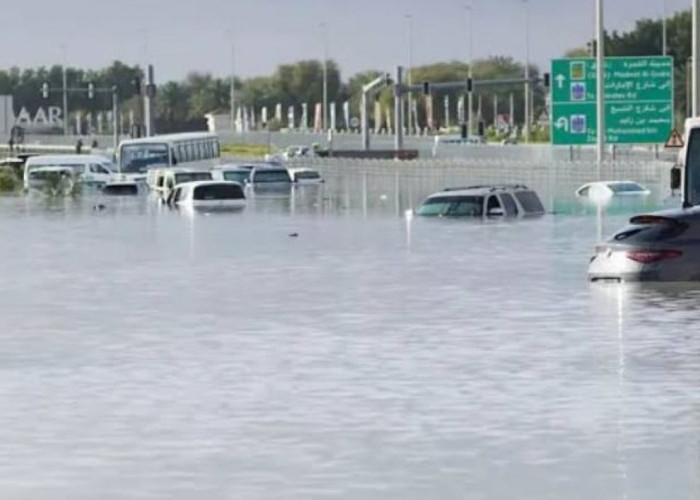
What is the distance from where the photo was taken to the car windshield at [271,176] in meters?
98.0

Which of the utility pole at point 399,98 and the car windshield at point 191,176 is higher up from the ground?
the utility pole at point 399,98

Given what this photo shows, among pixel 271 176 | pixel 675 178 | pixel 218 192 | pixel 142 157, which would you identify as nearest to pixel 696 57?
pixel 218 192

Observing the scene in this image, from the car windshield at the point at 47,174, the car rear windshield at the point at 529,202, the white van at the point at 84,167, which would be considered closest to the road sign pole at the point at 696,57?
the car rear windshield at the point at 529,202

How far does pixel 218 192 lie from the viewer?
77438 mm

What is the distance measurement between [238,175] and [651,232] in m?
66.6

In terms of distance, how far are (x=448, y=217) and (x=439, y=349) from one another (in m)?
40.0

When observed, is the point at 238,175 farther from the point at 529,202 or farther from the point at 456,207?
the point at 456,207

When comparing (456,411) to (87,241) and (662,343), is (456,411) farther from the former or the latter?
(87,241)

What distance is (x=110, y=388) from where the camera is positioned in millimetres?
19781

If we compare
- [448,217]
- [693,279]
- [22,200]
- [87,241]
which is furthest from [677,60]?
[693,279]

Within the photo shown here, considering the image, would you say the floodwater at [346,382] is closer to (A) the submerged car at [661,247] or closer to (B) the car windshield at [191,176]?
(A) the submerged car at [661,247]

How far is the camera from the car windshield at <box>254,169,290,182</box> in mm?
98000

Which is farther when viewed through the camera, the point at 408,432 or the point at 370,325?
the point at 370,325

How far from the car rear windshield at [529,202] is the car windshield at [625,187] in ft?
38.3
